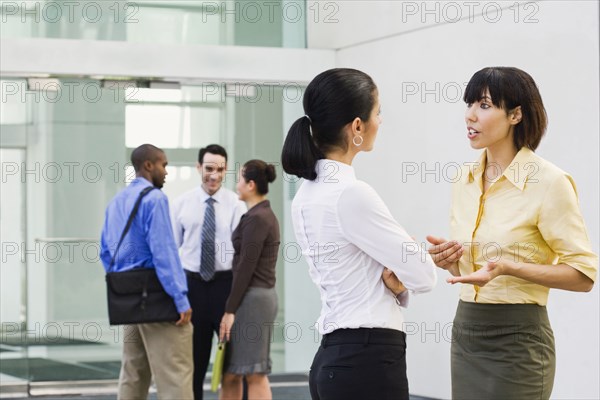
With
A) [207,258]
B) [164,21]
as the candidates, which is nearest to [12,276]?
[207,258]

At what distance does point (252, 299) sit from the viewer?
6016 mm

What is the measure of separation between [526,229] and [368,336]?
62 cm

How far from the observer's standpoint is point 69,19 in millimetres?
7668

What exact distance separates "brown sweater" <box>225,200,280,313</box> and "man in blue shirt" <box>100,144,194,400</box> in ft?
2.02

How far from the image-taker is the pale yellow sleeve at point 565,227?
273 centimetres

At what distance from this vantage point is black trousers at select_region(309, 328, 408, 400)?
2.50 m

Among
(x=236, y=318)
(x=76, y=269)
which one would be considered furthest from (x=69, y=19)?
(x=236, y=318)

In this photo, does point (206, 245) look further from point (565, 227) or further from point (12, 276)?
point (565, 227)

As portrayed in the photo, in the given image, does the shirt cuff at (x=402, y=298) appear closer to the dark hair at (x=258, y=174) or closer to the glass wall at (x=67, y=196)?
the dark hair at (x=258, y=174)

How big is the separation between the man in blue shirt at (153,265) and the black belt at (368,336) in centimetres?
272

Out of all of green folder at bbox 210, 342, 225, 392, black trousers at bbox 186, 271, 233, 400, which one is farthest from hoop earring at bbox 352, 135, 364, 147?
black trousers at bbox 186, 271, 233, 400

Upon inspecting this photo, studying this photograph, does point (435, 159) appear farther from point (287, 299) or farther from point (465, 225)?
point (465, 225)

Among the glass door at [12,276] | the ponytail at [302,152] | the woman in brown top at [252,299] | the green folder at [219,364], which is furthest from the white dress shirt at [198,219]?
the ponytail at [302,152]

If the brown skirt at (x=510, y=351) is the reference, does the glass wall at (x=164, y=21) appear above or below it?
above
